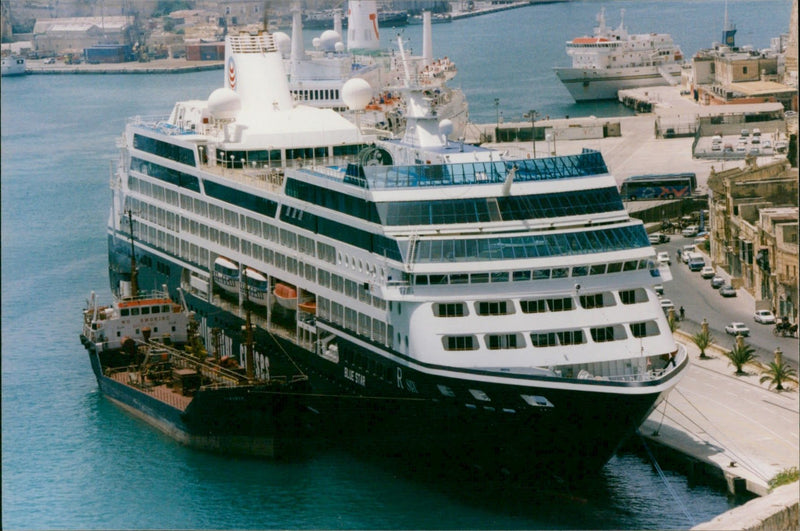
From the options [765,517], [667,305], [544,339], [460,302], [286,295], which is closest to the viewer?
[765,517]

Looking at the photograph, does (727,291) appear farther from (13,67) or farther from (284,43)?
(13,67)

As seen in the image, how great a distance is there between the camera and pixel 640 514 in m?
25.3

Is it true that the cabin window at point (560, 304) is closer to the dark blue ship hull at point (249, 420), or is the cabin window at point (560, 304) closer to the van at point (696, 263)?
the dark blue ship hull at point (249, 420)

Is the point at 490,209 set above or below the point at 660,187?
above

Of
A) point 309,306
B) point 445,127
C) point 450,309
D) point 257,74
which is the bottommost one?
point 309,306

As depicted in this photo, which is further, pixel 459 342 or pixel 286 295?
pixel 286 295

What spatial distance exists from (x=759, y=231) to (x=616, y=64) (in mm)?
68572

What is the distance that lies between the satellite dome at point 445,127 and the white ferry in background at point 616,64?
74597 mm

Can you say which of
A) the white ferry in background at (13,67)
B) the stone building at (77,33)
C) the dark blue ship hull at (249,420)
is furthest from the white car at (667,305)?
the white ferry in background at (13,67)

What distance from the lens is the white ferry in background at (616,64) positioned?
345 feet

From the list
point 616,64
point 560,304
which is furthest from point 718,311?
point 616,64

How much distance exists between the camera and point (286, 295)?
3109cm

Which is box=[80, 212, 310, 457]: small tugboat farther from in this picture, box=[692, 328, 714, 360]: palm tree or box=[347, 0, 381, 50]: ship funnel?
box=[347, 0, 381, 50]: ship funnel

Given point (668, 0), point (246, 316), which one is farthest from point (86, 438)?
point (668, 0)
